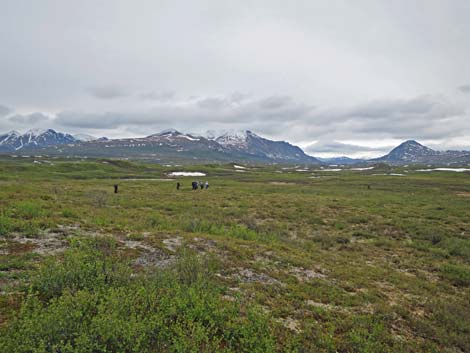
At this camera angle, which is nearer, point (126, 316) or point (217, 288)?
point (126, 316)

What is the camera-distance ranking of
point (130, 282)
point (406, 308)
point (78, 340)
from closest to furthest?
1. point (78, 340)
2. point (130, 282)
3. point (406, 308)

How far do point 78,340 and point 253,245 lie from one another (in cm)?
1011

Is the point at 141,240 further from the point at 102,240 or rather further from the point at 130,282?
the point at 130,282

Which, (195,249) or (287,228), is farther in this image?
(287,228)

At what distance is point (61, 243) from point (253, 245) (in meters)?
8.58

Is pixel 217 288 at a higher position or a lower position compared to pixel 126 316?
lower

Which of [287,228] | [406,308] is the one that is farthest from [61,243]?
[287,228]

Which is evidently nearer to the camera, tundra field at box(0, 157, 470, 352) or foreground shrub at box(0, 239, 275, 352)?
foreground shrub at box(0, 239, 275, 352)

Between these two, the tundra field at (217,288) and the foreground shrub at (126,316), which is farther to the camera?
the tundra field at (217,288)

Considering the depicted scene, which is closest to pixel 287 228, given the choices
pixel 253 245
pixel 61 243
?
pixel 253 245

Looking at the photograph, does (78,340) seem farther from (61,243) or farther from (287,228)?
(287,228)

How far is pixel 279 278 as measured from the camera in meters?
10.3

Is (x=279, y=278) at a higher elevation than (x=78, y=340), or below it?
below

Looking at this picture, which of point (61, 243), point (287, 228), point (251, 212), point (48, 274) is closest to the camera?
point (48, 274)
